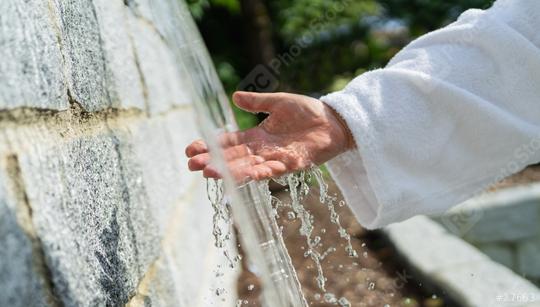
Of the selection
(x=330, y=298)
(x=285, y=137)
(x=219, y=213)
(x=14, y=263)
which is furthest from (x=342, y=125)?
(x=330, y=298)

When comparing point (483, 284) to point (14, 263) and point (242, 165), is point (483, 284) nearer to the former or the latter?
point (242, 165)

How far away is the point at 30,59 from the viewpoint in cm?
93

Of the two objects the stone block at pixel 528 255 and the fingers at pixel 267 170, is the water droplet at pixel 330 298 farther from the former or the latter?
the stone block at pixel 528 255

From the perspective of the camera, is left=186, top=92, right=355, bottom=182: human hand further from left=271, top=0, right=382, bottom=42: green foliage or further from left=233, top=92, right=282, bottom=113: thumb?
left=271, top=0, right=382, bottom=42: green foliage

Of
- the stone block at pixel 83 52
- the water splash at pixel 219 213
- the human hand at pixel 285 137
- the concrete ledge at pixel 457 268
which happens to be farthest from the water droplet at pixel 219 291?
the stone block at pixel 83 52

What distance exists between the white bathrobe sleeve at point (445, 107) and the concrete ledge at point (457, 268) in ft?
2.45

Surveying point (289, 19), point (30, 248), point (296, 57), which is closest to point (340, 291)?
point (30, 248)

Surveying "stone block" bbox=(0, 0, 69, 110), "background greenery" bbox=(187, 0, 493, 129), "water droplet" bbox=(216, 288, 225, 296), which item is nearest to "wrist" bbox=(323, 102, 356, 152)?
"stone block" bbox=(0, 0, 69, 110)

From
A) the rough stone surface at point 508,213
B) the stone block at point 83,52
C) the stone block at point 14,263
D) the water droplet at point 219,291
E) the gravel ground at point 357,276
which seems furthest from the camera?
the rough stone surface at point 508,213

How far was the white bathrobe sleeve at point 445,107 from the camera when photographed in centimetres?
159

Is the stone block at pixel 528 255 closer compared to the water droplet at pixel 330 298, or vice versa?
the water droplet at pixel 330 298

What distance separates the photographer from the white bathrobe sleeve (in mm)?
1587

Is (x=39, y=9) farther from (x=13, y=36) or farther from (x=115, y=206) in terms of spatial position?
(x=115, y=206)

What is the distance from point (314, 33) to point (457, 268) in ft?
14.4
